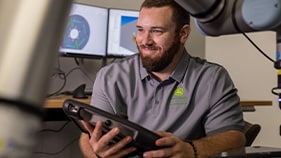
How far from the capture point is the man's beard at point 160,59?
1541 mm

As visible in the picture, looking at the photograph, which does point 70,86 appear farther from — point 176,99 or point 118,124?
point 118,124

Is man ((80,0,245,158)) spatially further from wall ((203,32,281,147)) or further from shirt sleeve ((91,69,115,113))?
wall ((203,32,281,147))

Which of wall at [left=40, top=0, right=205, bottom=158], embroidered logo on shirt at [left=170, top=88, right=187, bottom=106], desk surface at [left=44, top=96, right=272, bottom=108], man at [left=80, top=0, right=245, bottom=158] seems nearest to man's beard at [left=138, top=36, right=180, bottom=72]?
man at [left=80, top=0, right=245, bottom=158]

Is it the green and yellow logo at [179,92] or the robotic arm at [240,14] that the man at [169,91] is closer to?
the green and yellow logo at [179,92]

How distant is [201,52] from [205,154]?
186 cm

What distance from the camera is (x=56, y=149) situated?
2.56 m

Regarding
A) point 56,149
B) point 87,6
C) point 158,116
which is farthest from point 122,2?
point 158,116

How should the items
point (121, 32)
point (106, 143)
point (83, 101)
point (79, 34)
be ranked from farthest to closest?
point (121, 32), point (79, 34), point (83, 101), point (106, 143)

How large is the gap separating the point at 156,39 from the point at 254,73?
4.74 feet

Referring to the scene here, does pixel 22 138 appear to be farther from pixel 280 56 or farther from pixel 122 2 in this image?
pixel 122 2

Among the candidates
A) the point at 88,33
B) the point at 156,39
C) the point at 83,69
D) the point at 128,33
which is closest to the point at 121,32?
the point at 128,33

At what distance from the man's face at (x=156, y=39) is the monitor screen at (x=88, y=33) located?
2.55ft

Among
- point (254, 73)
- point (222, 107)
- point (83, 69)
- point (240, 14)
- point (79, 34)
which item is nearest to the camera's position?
point (240, 14)

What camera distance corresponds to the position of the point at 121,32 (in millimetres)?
2461
